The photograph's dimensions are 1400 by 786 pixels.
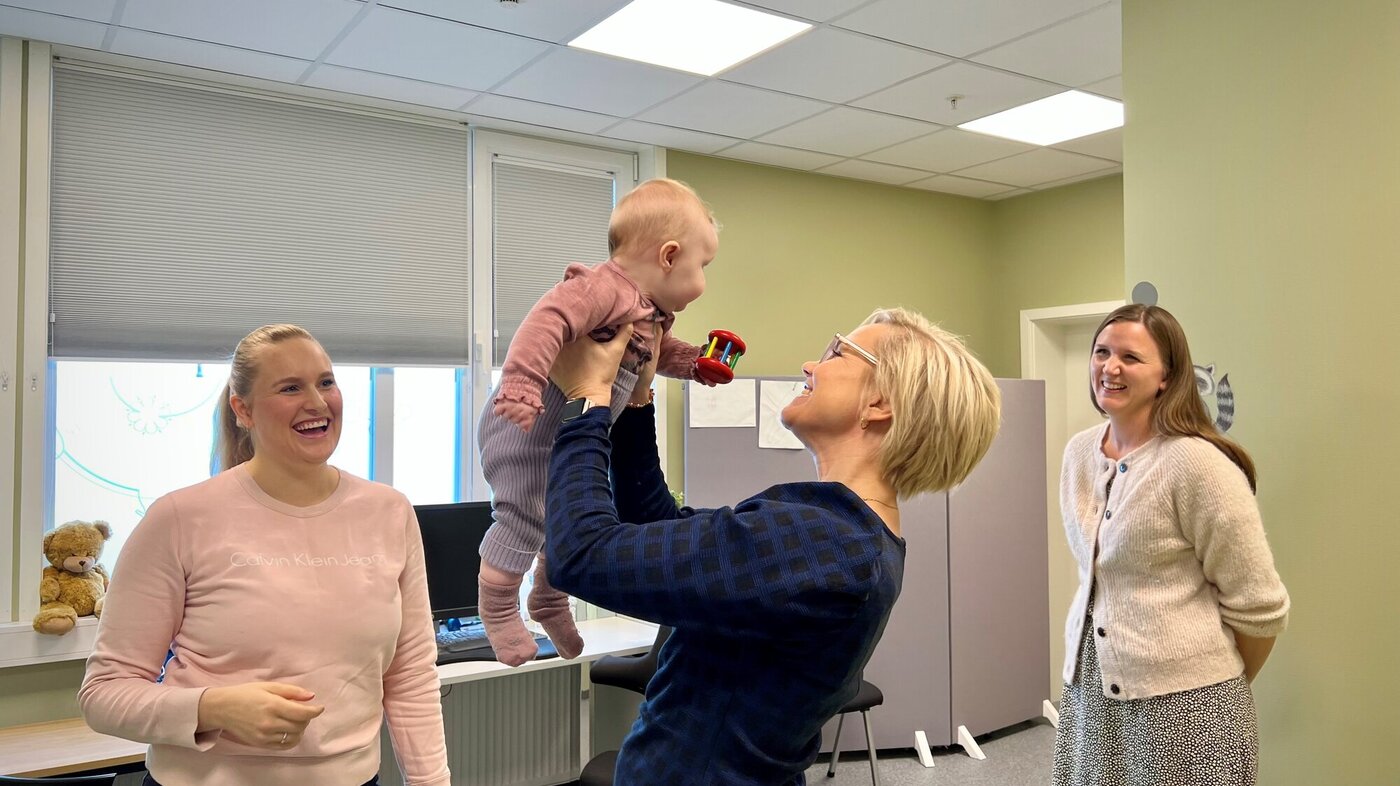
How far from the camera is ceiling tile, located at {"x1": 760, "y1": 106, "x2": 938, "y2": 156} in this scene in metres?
3.94

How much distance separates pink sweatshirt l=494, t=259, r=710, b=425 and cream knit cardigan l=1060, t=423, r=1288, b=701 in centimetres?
124

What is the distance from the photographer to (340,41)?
3.08 m

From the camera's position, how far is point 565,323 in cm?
103

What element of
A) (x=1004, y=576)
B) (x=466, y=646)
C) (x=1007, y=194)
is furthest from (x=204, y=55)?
(x=1007, y=194)

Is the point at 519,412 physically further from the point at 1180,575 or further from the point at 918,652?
the point at 918,652

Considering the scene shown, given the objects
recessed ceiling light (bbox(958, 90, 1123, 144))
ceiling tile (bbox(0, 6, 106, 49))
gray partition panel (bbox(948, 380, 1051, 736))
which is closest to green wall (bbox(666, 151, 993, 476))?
gray partition panel (bbox(948, 380, 1051, 736))

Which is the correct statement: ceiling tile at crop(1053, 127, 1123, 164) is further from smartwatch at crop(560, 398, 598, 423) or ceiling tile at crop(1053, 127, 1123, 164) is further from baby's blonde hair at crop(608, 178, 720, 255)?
smartwatch at crop(560, 398, 598, 423)

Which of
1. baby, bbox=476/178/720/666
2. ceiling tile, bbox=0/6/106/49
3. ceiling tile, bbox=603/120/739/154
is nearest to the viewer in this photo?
baby, bbox=476/178/720/666

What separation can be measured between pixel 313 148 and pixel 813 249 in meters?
2.38

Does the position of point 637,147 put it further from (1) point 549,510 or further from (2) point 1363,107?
(1) point 549,510

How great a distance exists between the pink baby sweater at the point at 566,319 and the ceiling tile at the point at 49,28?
2.69m

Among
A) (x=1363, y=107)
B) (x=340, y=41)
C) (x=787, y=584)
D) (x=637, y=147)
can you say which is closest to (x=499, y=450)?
(x=787, y=584)

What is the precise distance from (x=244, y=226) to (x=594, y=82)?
1389 mm

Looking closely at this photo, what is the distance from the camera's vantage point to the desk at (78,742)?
2615mm
